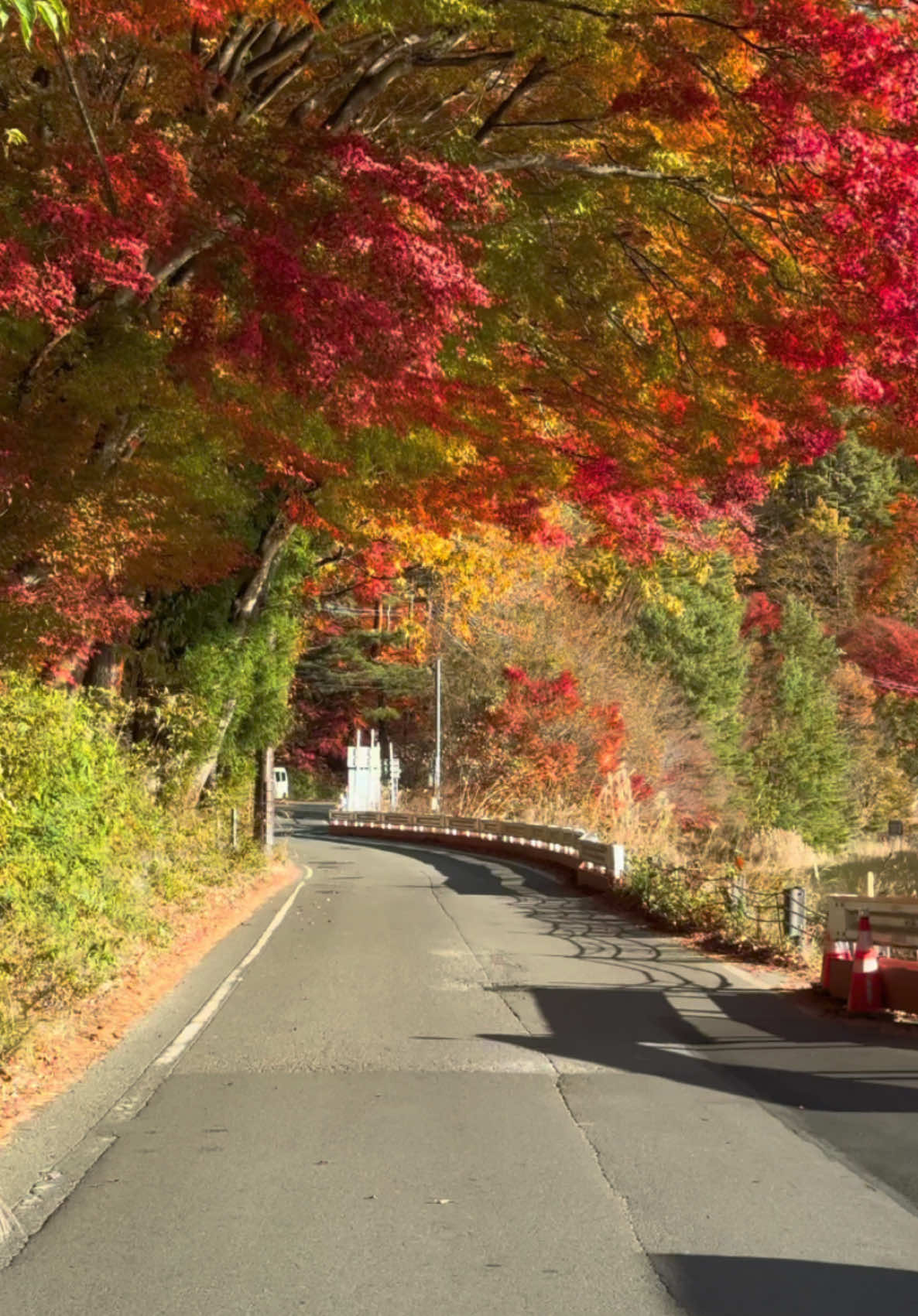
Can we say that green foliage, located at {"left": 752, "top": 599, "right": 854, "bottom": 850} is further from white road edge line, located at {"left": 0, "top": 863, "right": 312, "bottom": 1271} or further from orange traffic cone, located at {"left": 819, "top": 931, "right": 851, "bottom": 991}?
white road edge line, located at {"left": 0, "top": 863, "right": 312, "bottom": 1271}

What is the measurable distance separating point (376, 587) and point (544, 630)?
13235 millimetres

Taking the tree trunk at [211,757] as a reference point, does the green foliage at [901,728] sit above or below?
above

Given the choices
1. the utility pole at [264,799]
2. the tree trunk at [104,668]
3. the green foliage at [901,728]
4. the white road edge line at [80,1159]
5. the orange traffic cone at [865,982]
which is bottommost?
the white road edge line at [80,1159]

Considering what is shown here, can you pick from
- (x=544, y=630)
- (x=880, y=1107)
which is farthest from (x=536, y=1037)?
(x=544, y=630)

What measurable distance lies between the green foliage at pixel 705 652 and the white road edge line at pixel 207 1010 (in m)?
40.2

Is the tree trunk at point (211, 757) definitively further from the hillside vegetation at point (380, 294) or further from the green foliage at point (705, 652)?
the green foliage at point (705, 652)

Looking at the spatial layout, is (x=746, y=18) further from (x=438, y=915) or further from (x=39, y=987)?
(x=438, y=915)

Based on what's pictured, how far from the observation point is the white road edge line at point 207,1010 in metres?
9.73

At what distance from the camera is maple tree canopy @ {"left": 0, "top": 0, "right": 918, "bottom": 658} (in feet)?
32.2

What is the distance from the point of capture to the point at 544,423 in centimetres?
1795

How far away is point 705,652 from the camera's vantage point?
5844 centimetres

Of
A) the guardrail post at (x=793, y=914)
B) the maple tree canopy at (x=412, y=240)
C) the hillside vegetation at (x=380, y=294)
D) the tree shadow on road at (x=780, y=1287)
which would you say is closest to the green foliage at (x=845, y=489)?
the hillside vegetation at (x=380, y=294)

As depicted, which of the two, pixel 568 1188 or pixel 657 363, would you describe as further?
pixel 657 363

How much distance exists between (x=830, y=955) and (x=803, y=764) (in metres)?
48.8
